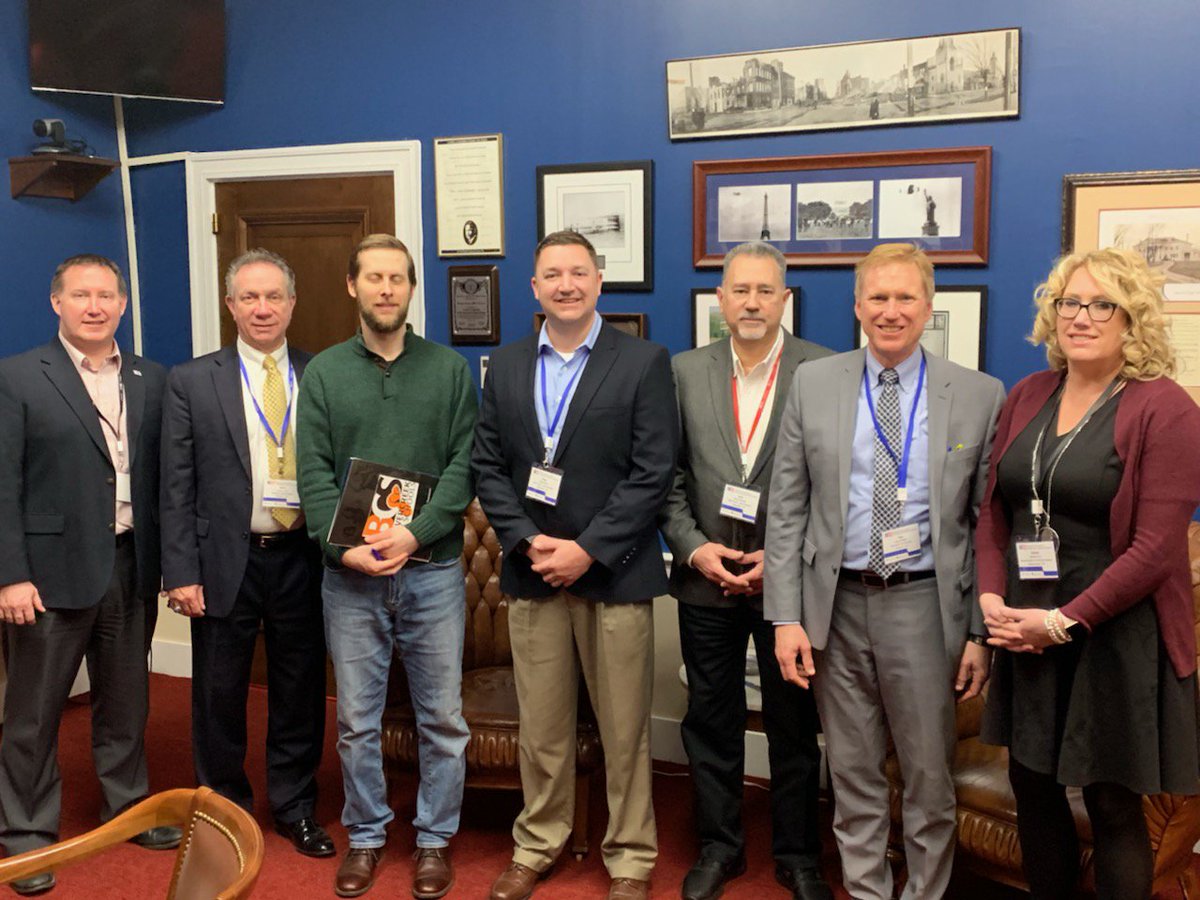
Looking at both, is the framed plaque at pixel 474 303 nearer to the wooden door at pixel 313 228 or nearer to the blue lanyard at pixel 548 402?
the wooden door at pixel 313 228

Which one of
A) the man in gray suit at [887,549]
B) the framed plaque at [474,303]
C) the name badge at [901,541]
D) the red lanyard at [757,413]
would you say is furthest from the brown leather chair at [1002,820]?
the framed plaque at [474,303]

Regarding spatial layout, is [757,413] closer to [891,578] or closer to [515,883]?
[891,578]

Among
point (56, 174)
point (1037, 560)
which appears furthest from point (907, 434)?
point (56, 174)

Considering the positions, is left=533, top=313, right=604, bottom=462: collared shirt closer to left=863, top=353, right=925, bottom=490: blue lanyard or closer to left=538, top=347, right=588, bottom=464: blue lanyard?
left=538, top=347, right=588, bottom=464: blue lanyard

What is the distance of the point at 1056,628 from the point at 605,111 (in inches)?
93.8

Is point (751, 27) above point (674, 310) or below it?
above

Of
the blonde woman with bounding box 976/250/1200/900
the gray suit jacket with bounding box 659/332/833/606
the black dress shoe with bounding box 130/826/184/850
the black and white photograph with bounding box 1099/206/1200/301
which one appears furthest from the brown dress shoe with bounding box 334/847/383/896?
the black and white photograph with bounding box 1099/206/1200/301

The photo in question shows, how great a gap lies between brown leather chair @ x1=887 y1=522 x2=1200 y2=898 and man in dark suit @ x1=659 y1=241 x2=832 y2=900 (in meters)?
0.26

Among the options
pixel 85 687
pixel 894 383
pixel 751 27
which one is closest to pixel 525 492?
pixel 894 383

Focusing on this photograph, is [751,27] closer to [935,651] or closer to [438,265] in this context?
[438,265]

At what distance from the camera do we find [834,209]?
3.46 metres

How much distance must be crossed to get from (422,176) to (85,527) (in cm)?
181

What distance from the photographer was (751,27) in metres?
3.52

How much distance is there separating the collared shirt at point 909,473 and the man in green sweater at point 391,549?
991 millimetres
